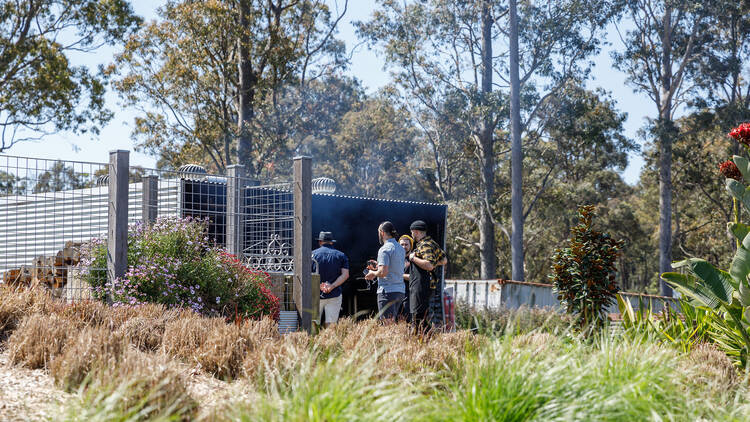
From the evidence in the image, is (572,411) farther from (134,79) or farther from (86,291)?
(134,79)

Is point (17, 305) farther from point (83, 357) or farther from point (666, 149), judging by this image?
point (666, 149)

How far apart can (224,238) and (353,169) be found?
82.0ft

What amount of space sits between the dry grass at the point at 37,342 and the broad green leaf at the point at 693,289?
4662mm

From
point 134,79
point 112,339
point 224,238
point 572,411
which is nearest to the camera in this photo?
point 572,411

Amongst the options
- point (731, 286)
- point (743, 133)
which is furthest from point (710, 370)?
point (743, 133)

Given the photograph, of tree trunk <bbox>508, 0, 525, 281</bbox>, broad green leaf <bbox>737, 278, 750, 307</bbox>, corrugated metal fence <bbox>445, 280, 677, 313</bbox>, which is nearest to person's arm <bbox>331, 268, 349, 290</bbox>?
broad green leaf <bbox>737, 278, 750, 307</bbox>

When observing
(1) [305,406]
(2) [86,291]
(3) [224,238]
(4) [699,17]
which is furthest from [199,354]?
(4) [699,17]

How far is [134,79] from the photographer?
23.7 meters

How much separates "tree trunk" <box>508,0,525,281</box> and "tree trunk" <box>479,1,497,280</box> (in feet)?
10.9

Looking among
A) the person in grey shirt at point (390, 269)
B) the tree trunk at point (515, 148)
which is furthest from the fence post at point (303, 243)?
the tree trunk at point (515, 148)

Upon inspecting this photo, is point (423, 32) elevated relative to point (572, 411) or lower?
elevated

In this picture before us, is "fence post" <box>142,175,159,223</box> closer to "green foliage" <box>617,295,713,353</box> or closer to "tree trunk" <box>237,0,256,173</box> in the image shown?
"green foliage" <box>617,295,713,353</box>

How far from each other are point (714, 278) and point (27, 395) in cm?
512

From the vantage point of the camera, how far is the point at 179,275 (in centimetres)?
669
